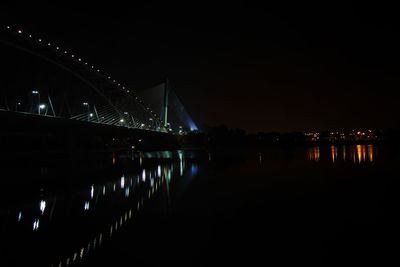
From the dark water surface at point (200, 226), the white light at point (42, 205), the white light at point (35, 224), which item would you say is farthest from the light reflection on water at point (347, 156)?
the white light at point (35, 224)

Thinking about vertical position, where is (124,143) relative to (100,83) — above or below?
below

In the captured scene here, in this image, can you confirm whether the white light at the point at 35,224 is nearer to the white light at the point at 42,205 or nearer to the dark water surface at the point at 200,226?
the dark water surface at the point at 200,226

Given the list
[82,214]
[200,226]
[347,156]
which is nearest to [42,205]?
[82,214]

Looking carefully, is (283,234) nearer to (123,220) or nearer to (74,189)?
(123,220)

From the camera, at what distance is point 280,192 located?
10312 mm

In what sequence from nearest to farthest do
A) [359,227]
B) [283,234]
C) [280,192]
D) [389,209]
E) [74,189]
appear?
1. [283,234]
2. [359,227]
3. [389,209]
4. [280,192]
5. [74,189]

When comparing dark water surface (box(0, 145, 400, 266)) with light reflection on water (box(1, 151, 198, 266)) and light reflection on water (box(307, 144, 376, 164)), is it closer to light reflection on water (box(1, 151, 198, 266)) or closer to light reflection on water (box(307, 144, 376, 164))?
light reflection on water (box(1, 151, 198, 266))

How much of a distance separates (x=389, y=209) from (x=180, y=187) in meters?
7.40

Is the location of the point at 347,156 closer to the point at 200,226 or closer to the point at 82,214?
the point at 200,226

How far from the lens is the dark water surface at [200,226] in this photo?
480 cm

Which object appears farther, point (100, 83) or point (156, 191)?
point (100, 83)

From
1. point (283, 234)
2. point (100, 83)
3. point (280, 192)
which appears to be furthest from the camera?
point (100, 83)

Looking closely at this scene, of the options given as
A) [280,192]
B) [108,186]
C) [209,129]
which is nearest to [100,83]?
[108,186]

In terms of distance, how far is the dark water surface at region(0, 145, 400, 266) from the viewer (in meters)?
4.80
